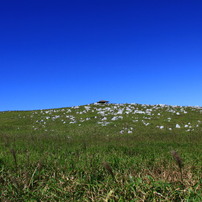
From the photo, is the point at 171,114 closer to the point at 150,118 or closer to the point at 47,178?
the point at 150,118

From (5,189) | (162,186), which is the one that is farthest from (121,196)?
(5,189)

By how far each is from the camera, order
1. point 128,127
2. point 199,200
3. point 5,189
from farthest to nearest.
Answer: point 128,127 < point 5,189 < point 199,200

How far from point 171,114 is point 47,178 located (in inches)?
741

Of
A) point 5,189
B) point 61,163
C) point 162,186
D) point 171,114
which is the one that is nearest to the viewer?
point 162,186

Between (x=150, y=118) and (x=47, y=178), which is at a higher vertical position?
(x=150, y=118)

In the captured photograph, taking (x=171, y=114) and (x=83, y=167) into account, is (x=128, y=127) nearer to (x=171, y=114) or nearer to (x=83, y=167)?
(x=171, y=114)

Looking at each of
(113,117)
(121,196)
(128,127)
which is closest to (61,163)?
(121,196)

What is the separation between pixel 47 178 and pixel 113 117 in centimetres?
1560

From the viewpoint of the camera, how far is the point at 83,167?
5.14 meters

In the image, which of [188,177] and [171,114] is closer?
[188,177]

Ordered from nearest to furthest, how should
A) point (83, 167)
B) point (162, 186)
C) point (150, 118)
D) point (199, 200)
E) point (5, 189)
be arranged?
1. point (199, 200)
2. point (162, 186)
3. point (5, 189)
4. point (83, 167)
5. point (150, 118)

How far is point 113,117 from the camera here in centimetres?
2016

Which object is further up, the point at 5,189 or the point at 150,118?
the point at 150,118

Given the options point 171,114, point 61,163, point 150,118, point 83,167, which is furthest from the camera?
point 171,114
